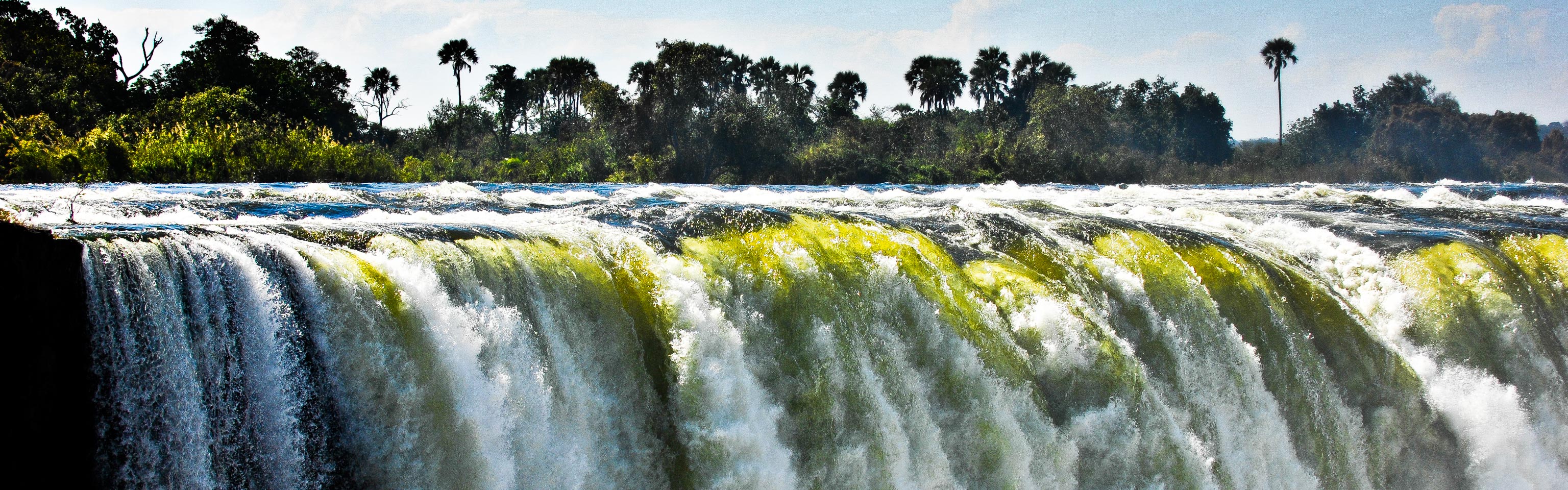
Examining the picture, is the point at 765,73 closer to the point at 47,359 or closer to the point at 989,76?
the point at 989,76

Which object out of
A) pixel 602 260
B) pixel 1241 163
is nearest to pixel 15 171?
pixel 602 260

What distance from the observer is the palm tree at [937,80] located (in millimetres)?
60812

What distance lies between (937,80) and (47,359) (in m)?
60.1

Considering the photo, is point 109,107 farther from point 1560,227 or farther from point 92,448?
point 1560,227

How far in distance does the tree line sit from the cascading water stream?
540 inches

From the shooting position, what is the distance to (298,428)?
446 centimetres

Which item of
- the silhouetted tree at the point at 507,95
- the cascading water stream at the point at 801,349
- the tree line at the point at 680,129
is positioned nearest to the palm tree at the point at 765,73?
the tree line at the point at 680,129

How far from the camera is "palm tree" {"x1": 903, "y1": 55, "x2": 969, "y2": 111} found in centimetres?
6081

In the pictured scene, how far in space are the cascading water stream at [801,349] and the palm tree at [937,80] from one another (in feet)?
171

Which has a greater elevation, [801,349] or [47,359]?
[47,359]

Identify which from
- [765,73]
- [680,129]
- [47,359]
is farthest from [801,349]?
[765,73]

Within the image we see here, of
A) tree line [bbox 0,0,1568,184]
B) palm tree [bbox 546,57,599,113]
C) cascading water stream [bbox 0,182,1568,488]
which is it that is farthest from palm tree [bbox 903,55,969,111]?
cascading water stream [bbox 0,182,1568,488]

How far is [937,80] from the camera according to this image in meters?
61.0

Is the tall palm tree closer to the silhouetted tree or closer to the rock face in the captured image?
the silhouetted tree
